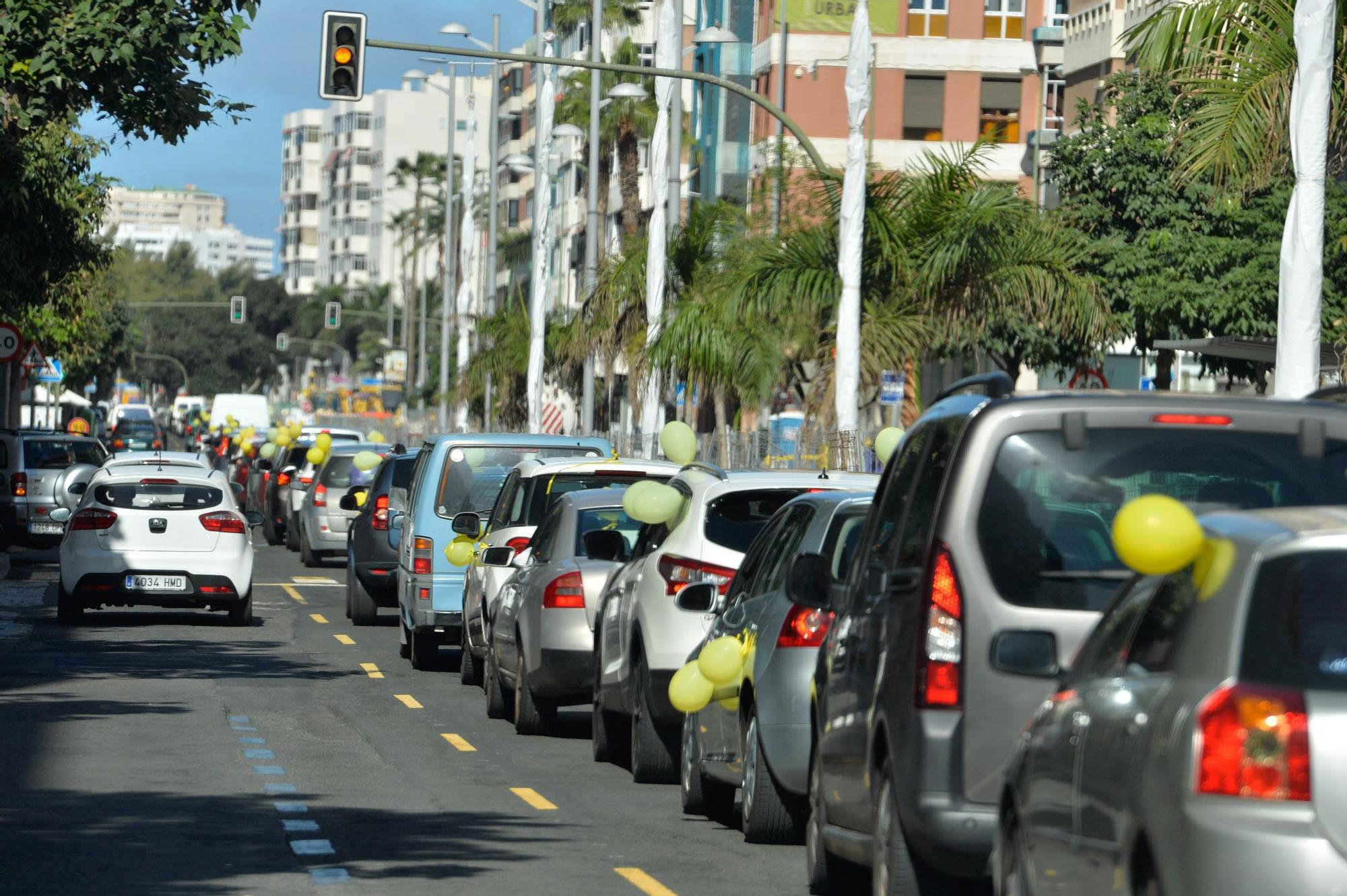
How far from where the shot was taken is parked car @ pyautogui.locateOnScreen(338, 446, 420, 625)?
1013 inches

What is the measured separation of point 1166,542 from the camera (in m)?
5.91

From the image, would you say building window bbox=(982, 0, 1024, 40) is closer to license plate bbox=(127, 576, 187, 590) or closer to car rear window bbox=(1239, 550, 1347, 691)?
license plate bbox=(127, 576, 187, 590)

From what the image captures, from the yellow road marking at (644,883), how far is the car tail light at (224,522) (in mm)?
15717

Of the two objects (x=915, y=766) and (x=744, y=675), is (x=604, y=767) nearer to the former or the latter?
(x=744, y=675)

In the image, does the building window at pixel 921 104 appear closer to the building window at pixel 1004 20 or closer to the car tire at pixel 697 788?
the building window at pixel 1004 20

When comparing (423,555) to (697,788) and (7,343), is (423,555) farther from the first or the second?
(7,343)

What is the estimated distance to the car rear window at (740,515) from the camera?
1288 centimetres

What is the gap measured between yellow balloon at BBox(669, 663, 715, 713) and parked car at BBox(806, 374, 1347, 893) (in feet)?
11.8

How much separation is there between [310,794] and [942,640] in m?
5.71

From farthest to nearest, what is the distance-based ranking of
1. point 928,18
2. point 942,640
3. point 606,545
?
1. point 928,18
2. point 606,545
3. point 942,640

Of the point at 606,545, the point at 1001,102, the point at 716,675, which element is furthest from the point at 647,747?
the point at 1001,102

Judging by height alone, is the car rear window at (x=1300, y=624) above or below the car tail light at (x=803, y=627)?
above

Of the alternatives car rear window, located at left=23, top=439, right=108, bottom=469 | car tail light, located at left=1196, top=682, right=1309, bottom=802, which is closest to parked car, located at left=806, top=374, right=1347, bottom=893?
car tail light, located at left=1196, top=682, right=1309, bottom=802

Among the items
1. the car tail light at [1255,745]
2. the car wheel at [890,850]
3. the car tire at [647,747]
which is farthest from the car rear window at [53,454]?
the car tail light at [1255,745]
